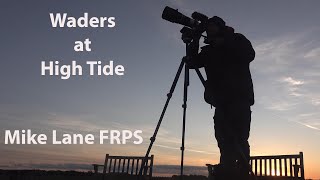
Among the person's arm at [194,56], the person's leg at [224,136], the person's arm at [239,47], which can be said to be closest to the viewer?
the person's leg at [224,136]

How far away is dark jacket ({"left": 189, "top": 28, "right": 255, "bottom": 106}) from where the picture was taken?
3.52 m

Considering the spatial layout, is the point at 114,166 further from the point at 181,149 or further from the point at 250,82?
the point at 250,82

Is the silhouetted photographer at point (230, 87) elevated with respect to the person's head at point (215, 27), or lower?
lower

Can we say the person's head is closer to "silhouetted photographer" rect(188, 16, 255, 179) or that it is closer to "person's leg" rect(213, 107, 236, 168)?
"silhouetted photographer" rect(188, 16, 255, 179)

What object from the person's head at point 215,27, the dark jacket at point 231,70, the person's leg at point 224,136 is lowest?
the person's leg at point 224,136

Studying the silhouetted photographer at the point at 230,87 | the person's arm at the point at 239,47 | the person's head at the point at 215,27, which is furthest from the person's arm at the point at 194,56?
the person's arm at the point at 239,47

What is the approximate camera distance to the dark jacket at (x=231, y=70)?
3.52m

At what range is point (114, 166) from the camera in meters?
6.86

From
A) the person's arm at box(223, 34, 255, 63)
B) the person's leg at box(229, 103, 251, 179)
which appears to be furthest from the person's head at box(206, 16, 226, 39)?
the person's leg at box(229, 103, 251, 179)

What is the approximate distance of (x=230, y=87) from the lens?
354cm

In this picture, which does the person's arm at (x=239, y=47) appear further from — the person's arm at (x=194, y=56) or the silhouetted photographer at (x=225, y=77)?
the person's arm at (x=194, y=56)

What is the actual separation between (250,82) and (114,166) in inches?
160

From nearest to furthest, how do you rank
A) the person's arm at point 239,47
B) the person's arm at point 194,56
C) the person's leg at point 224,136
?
1. the person's leg at point 224,136
2. the person's arm at point 239,47
3. the person's arm at point 194,56

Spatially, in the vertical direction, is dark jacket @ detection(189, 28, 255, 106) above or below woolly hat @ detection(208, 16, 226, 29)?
below
